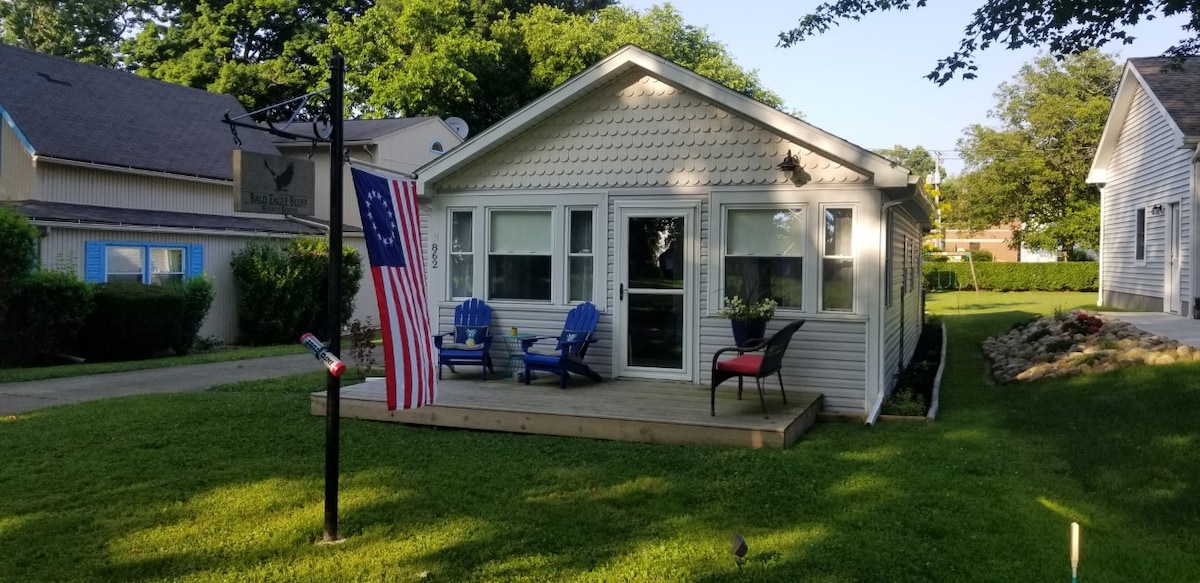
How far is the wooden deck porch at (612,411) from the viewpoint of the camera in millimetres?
7027

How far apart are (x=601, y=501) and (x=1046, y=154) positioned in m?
37.8

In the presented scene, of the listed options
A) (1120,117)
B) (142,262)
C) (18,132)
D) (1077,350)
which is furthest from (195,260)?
(1120,117)

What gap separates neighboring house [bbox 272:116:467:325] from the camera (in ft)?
70.1

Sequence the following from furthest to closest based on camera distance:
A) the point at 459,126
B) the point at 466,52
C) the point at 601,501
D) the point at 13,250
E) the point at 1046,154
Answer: the point at 1046,154 → the point at 466,52 → the point at 459,126 → the point at 13,250 → the point at 601,501

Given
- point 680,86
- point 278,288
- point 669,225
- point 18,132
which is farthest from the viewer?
point 278,288

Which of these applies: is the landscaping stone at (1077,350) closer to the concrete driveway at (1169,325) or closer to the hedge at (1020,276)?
the concrete driveway at (1169,325)

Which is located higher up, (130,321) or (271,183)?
(271,183)

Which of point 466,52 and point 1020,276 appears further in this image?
point 1020,276

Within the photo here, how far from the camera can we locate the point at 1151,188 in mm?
17906

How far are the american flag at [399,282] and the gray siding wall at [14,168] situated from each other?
561 inches

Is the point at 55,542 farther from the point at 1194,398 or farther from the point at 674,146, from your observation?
the point at 1194,398

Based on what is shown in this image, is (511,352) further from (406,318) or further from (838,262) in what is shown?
(406,318)

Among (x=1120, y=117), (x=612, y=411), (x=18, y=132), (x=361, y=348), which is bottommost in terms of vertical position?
(x=612, y=411)

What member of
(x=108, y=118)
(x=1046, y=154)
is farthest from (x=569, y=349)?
(x=1046, y=154)
